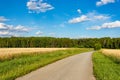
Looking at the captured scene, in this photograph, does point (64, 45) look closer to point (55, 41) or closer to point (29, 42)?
point (55, 41)

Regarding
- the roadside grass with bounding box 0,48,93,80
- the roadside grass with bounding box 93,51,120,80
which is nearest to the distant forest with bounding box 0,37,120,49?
the roadside grass with bounding box 0,48,93,80

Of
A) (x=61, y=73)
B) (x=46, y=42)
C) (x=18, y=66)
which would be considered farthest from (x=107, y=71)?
(x=46, y=42)

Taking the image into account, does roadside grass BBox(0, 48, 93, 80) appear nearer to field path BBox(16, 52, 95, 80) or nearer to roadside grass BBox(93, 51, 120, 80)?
field path BBox(16, 52, 95, 80)

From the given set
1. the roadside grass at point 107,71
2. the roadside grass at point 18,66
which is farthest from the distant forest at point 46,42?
the roadside grass at point 107,71

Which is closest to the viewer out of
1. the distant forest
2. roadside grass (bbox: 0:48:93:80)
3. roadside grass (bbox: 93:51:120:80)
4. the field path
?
the field path

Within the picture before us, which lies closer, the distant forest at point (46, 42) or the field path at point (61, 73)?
the field path at point (61, 73)

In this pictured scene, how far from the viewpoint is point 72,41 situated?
159750 mm

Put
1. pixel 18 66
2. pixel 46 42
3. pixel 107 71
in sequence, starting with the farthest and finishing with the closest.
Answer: pixel 46 42, pixel 18 66, pixel 107 71

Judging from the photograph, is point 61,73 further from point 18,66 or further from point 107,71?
point 18,66

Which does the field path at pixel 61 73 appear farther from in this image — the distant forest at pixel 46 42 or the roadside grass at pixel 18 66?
the distant forest at pixel 46 42

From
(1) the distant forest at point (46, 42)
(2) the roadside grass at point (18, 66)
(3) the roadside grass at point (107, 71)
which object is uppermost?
(1) the distant forest at point (46, 42)

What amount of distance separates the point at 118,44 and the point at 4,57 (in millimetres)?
121737

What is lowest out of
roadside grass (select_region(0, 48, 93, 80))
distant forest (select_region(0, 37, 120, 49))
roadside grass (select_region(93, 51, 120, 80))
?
roadside grass (select_region(93, 51, 120, 80))

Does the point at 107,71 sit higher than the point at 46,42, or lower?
lower
